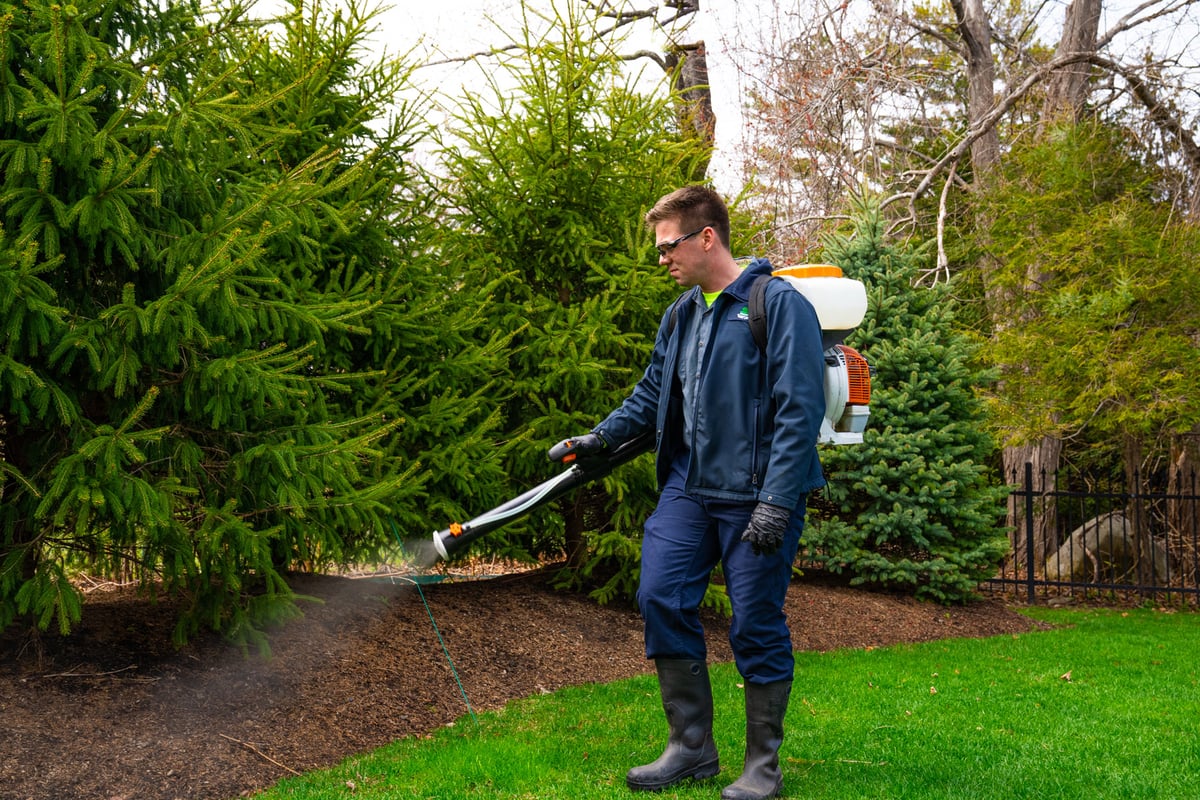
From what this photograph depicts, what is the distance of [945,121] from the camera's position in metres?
18.9

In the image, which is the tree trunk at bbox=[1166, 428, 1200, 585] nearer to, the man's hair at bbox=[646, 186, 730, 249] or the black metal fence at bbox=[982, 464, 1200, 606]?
the black metal fence at bbox=[982, 464, 1200, 606]

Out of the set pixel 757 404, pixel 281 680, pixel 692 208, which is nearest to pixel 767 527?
pixel 757 404

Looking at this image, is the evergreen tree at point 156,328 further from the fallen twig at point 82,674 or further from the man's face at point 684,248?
the man's face at point 684,248

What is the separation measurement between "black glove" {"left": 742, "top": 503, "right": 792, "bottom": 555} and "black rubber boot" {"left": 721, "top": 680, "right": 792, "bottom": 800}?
1.82 feet

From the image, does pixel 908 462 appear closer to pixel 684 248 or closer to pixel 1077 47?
pixel 684 248

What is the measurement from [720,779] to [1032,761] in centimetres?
141

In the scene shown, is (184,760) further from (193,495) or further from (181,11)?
(181,11)

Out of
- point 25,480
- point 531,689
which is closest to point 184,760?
point 25,480

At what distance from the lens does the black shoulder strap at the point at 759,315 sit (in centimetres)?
375

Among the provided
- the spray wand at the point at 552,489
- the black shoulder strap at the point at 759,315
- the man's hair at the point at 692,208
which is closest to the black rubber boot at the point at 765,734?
the spray wand at the point at 552,489

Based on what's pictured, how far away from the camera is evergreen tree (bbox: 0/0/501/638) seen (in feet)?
13.0

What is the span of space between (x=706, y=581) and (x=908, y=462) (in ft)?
17.8

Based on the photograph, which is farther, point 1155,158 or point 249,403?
point 1155,158

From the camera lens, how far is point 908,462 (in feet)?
29.1
